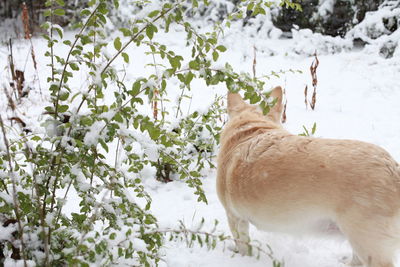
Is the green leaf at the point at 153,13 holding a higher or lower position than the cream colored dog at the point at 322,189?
higher

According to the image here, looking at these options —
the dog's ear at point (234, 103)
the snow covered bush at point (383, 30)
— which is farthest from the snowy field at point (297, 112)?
the dog's ear at point (234, 103)

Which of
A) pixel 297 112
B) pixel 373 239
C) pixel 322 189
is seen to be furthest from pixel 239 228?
pixel 297 112

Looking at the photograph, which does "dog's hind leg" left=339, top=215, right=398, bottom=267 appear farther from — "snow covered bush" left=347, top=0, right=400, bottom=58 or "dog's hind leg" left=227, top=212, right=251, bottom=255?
"snow covered bush" left=347, top=0, right=400, bottom=58

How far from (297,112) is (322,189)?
12.0ft

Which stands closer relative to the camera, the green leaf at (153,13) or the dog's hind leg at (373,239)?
the green leaf at (153,13)

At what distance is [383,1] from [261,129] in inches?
252

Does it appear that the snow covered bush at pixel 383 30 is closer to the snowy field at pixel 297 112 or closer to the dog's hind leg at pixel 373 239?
the snowy field at pixel 297 112

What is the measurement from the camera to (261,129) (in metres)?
2.76

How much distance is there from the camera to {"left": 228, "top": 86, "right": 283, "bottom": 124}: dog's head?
3.10 metres

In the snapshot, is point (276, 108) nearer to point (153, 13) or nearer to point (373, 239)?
point (373, 239)

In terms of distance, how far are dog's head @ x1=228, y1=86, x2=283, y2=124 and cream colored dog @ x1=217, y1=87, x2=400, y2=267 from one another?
0.55m

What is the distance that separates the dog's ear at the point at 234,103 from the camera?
3256 mm

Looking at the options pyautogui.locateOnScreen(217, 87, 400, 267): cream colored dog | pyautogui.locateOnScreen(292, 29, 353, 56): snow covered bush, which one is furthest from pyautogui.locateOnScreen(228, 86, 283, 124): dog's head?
pyautogui.locateOnScreen(292, 29, 353, 56): snow covered bush

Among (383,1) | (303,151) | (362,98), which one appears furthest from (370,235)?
(383,1)
